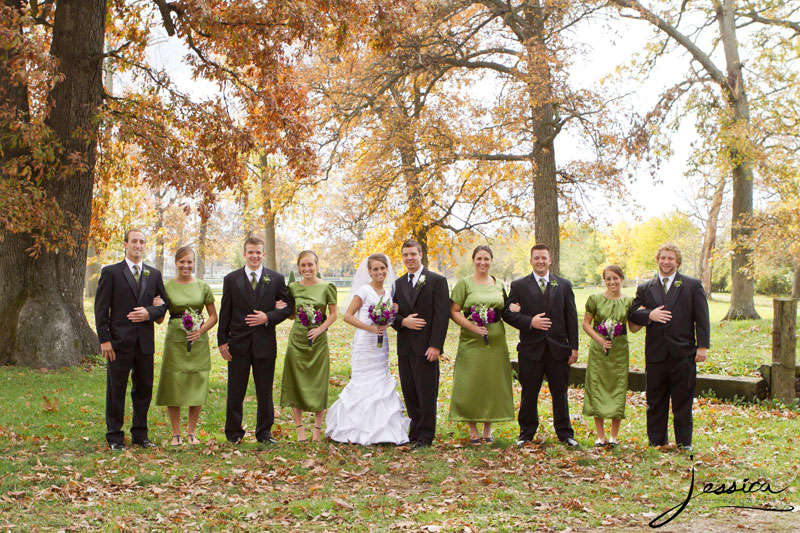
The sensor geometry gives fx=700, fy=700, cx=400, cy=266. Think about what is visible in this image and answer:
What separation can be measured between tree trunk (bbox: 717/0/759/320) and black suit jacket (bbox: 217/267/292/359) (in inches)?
670

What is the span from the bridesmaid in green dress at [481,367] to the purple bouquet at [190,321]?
2717 millimetres

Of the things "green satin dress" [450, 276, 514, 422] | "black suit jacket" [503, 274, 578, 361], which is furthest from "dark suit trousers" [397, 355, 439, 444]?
"black suit jacket" [503, 274, 578, 361]

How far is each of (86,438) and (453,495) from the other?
440cm

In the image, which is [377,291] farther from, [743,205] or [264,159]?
[264,159]

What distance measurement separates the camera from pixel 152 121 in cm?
1316

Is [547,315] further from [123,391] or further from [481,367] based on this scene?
[123,391]

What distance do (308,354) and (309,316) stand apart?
453 mm

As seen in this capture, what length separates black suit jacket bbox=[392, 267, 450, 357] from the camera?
750cm

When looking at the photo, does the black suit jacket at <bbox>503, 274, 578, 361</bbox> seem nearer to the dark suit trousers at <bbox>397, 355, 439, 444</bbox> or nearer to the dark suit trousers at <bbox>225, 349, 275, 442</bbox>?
the dark suit trousers at <bbox>397, 355, 439, 444</bbox>

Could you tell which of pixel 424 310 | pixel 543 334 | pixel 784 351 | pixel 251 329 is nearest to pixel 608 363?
pixel 543 334

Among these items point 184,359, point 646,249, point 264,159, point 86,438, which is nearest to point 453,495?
point 184,359

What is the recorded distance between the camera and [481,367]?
756 cm

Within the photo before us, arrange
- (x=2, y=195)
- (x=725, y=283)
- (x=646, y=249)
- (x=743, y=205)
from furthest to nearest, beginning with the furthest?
(x=646, y=249)
(x=725, y=283)
(x=743, y=205)
(x=2, y=195)
